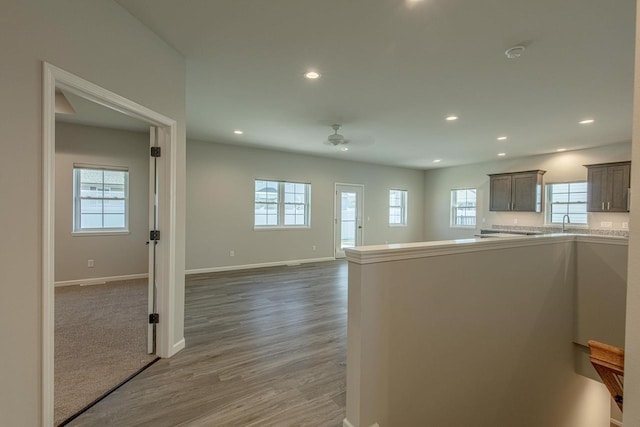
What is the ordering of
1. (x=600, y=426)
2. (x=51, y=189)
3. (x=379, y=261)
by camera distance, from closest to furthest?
(x=51, y=189) < (x=379, y=261) < (x=600, y=426)

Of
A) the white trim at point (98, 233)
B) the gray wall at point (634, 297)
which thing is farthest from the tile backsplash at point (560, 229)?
the white trim at point (98, 233)

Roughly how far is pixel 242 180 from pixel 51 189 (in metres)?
5.03

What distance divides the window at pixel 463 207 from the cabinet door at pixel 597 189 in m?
2.74

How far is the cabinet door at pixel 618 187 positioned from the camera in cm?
538

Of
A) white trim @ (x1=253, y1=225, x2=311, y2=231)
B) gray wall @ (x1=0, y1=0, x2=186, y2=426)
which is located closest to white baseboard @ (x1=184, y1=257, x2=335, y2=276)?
white trim @ (x1=253, y1=225, x2=311, y2=231)

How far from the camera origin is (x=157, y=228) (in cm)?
268

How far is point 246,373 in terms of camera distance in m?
2.51

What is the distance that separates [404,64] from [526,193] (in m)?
5.86

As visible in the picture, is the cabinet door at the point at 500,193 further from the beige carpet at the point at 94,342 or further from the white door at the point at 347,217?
the beige carpet at the point at 94,342

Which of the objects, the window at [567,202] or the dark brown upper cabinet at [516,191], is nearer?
the window at [567,202]

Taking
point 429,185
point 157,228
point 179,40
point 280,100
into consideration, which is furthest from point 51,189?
point 429,185

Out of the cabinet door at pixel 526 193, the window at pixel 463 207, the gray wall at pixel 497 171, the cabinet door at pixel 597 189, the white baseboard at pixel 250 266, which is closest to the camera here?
the cabinet door at pixel 597 189

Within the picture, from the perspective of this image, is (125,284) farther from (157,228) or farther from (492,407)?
(492,407)

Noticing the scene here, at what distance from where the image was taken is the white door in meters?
8.10
